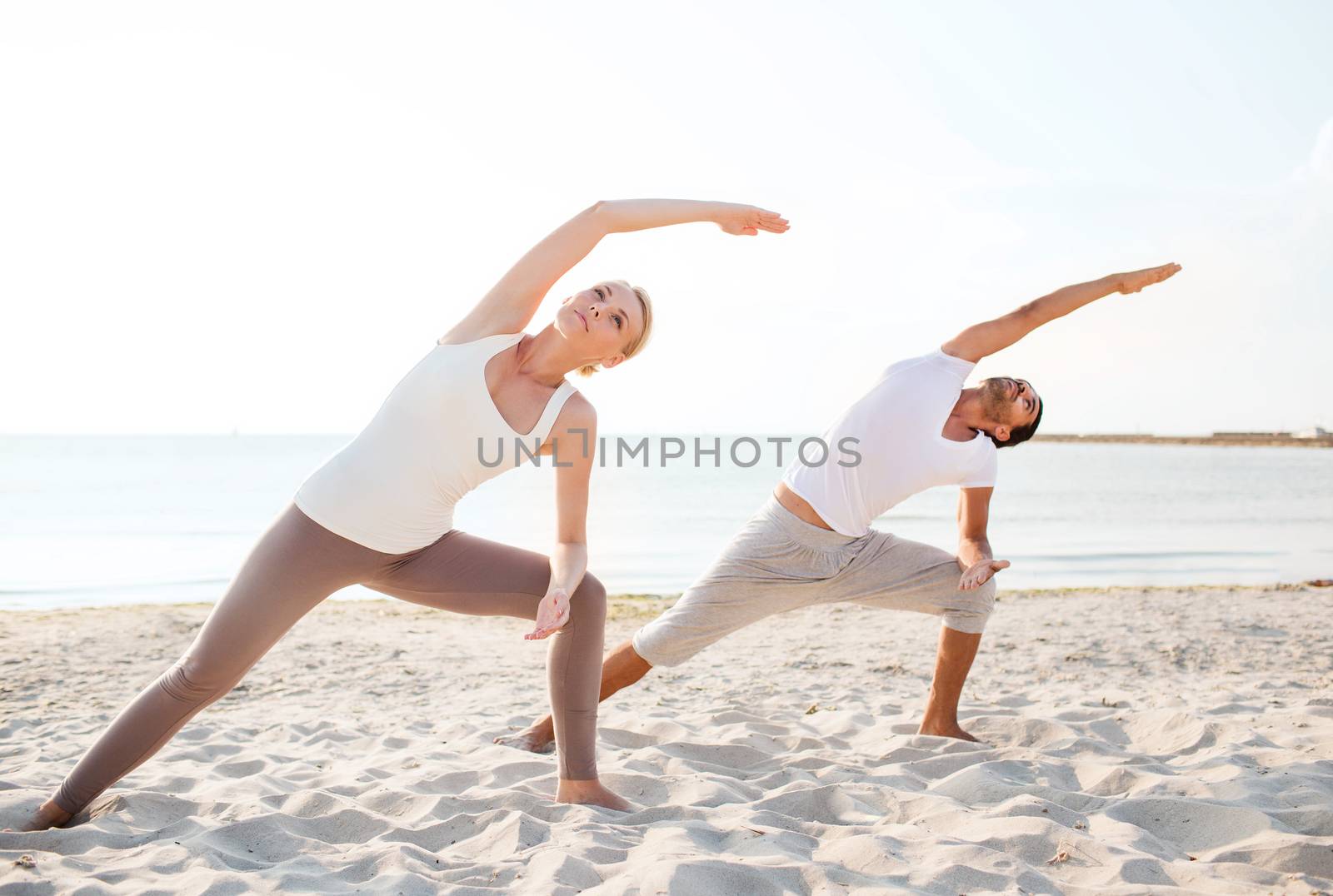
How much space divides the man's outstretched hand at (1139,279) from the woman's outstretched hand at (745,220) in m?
1.57

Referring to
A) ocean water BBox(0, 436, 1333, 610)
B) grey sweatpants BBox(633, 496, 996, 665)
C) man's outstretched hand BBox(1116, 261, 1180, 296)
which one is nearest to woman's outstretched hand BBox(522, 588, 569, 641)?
grey sweatpants BBox(633, 496, 996, 665)

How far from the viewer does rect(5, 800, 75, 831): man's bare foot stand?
9.67 ft

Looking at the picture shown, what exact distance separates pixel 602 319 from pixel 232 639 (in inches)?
56.3

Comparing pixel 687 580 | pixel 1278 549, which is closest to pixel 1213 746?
pixel 687 580

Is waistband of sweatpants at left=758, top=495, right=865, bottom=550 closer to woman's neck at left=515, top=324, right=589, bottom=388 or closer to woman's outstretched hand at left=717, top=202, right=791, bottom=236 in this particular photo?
woman's outstretched hand at left=717, top=202, right=791, bottom=236

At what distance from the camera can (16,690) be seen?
5.28 meters

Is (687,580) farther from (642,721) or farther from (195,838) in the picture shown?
(195,838)

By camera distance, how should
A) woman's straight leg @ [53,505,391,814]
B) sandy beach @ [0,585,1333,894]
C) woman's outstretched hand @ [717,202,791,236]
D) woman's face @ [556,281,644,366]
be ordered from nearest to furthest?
sandy beach @ [0,585,1333,894], woman's straight leg @ [53,505,391,814], woman's face @ [556,281,644,366], woman's outstretched hand @ [717,202,791,236]

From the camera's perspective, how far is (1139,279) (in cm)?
408

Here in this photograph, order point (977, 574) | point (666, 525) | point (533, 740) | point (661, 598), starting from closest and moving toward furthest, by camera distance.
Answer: point (977, 574) < point (533, 740) < point (661, 598) < point (666, 525)

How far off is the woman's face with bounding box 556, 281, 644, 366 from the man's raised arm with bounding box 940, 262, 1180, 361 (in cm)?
168

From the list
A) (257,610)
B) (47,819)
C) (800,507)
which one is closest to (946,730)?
(800,507)

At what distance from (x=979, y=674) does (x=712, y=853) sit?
11.4ft

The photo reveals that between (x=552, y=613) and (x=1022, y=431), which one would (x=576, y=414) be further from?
(x=1022, y=431)
